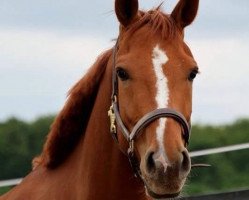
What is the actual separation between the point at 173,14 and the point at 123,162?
84 centimetres

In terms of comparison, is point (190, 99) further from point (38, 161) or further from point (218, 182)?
point (218, 182)

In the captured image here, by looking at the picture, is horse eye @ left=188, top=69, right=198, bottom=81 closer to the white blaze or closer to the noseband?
the white blaze

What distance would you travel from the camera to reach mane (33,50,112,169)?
15.7 ft

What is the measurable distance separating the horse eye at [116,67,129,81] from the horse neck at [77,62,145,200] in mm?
289

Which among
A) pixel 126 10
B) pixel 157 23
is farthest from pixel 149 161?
pixel 126 10

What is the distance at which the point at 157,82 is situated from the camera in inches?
164

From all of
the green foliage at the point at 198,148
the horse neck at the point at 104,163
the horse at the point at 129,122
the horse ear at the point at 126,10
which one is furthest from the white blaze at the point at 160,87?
the green foliage at the point at 198,148

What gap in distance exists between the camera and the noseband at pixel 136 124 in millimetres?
4082

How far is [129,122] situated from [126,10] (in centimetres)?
64

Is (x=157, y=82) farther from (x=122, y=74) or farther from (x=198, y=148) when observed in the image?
(x=198, y=148)

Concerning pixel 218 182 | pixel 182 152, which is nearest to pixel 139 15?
pixel 182 152

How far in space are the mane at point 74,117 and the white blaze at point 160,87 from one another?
1.85 feet

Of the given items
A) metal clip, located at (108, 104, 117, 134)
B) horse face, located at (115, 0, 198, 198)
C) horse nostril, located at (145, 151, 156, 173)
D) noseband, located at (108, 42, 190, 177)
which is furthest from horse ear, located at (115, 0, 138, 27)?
horse nostril, located at (145, 151, 156, 173)

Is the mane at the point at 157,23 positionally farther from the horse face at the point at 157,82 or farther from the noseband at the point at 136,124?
the noseband at the point at 136,124
